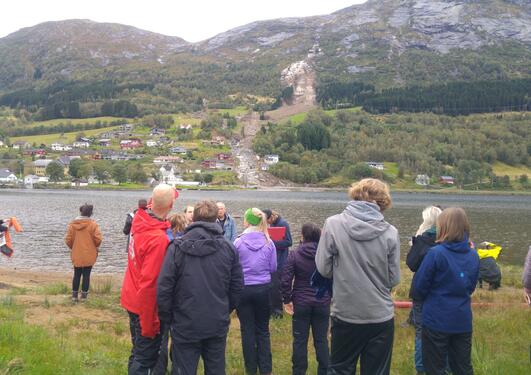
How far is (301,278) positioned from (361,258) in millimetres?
1617

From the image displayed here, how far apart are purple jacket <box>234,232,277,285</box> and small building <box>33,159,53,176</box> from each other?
451 ft

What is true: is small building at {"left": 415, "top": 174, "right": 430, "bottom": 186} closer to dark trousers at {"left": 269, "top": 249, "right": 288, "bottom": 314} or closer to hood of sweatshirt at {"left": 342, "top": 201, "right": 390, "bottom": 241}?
dark trousers at {"left": 269, "top": 249, "right": 288, "bottom": 314}

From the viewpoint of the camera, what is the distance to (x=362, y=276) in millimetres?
4539

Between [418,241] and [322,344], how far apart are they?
6.15 ft

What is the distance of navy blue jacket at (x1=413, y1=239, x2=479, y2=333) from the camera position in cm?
488

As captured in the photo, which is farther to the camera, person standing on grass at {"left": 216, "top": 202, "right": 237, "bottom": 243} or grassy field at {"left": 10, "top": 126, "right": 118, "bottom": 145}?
grassy field at {"left": 10, "top": 126, "right": 118, "bottom": 145}

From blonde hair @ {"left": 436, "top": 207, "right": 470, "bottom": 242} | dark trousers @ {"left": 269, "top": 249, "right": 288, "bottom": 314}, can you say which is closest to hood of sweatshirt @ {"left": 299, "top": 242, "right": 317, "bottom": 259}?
blonde hair @ {"left": 436, "top": 207, "right": 470, "bottom": 242}

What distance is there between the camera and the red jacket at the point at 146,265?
4.75 meters

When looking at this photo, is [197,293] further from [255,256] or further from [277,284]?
[277,284]

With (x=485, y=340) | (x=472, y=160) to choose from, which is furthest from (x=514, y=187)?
(x=485, y=340)

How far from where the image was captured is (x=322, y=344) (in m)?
6.06

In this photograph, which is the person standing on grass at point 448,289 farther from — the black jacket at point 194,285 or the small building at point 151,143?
the small building at point 151,143

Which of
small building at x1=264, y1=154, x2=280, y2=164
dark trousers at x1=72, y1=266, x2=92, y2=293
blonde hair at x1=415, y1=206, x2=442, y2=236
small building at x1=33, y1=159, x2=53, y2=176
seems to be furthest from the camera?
small building at x1=264, y1=154, x2=280, y2=164

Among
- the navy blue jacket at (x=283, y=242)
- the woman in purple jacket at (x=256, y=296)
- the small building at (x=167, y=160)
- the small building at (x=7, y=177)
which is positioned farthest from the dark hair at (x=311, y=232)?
the small building at (x=7, y=177)
